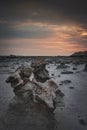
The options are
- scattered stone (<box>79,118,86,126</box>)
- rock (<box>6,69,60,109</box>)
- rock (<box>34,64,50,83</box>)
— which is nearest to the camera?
rock (<box>6,69,60,109</box>)

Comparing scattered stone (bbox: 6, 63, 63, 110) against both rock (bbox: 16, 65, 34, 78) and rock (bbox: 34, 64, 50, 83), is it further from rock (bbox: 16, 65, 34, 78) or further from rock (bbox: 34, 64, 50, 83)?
rock (bbox: 34, 64, 50, 83)

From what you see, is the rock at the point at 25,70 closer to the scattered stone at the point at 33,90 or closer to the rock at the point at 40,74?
the scattered stone at the point at 33,90


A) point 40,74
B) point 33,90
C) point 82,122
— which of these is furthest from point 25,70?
point 82,122

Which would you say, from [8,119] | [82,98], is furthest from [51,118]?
[82,98]

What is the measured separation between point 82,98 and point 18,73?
398 centimetres

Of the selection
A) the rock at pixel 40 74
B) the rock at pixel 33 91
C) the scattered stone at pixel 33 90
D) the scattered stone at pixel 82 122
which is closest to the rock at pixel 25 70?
the scattered stone at pixel 33 90

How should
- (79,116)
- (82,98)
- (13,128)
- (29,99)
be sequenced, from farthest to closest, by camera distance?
(82,98) < (79,116) < (29,99) < (13,128)

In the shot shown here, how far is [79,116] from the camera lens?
26.4 ft

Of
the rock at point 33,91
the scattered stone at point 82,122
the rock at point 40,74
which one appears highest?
the rock at point 40,74

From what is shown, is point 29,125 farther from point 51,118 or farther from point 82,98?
point 82,98

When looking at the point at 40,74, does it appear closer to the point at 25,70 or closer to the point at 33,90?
the point at 25,70

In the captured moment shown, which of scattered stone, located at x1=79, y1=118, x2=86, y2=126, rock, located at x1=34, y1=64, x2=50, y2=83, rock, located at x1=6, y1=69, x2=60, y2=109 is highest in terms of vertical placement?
rock, located at x1=34, y1=64, x2=50, y2=83

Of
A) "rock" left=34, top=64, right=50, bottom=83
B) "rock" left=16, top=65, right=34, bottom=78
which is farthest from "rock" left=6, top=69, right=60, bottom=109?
"rock" left=34, top=64, right=50, bottom=83

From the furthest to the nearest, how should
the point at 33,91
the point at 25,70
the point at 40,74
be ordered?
the point at 40,74 < the point at 25,70 < the point at 33,91
